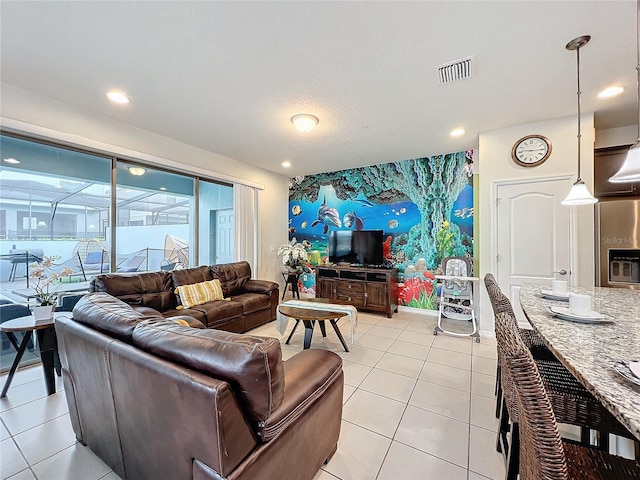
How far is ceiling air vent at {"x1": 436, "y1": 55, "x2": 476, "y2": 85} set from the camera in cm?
211

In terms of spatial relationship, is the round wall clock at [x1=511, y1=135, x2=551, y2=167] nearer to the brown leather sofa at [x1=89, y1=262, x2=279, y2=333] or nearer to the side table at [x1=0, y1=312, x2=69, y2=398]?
the brown leather sofa at [x1=89, y1=262, x2=279, y2=333]

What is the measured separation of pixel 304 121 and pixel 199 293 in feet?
8.21

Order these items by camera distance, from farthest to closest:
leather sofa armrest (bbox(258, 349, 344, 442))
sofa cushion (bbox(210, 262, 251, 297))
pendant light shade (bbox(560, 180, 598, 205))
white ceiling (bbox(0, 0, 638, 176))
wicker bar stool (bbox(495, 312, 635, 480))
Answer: sofa cushion (bbox(210, 262, 251, 297)), pendant light shade (bbox(560, 180, 598, 205)), white ceiling (bbox(0, 0, 638, 176)), wicker bar stool (bbox(495, 312, 635, 480)), leather sofa armrest (bbox(258, 349, 344, 442))

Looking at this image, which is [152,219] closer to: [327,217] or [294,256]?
[294,256]

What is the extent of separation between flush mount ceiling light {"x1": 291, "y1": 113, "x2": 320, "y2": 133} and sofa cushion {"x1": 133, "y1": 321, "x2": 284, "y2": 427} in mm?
2570

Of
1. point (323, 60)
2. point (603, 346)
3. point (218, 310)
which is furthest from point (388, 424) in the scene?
point (323, 60)

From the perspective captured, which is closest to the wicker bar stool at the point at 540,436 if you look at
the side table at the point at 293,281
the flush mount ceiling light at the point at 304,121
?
the flush mount ceiling light at the point at 304,121

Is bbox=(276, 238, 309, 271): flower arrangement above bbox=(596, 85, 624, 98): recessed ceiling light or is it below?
below

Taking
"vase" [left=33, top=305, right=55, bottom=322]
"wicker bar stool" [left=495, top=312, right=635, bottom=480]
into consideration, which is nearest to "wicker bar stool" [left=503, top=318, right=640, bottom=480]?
"wicker bar stool" [left=495, top=312, right=635, bottom=480]

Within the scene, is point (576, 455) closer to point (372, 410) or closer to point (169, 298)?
point (372, 410)

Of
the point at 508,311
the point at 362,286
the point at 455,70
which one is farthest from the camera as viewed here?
the point at 362,286

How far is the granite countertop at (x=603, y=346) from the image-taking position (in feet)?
2.34

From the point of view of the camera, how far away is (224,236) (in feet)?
15.7

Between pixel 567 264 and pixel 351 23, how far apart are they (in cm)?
346
